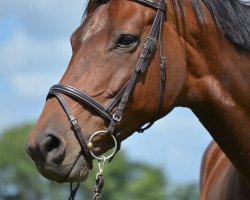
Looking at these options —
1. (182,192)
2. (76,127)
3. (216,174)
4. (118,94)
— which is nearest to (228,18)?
(118,94)

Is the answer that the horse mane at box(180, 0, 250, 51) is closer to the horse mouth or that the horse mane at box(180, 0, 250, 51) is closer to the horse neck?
the horse neck

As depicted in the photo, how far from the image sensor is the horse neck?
595cm

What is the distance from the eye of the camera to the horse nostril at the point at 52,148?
526cm

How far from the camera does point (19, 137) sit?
72625 mm

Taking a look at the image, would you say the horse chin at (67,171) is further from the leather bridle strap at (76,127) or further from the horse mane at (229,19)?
the horse mane at (229,19)

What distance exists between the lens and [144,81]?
568 cm

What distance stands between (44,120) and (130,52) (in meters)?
0.85

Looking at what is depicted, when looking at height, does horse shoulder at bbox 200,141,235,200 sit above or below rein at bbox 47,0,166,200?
below

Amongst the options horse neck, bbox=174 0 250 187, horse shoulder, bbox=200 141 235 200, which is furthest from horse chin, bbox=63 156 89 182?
horse shoulder, bbox=200 141 235 200

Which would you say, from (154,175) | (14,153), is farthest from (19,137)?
(154,175)

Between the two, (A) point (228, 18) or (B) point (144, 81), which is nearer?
(B) point (144, 81)

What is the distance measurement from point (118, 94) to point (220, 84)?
36.2 inches

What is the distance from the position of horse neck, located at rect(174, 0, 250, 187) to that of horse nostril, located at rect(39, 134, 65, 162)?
4.02ft

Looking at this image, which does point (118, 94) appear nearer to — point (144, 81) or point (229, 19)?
point (144, 81)
